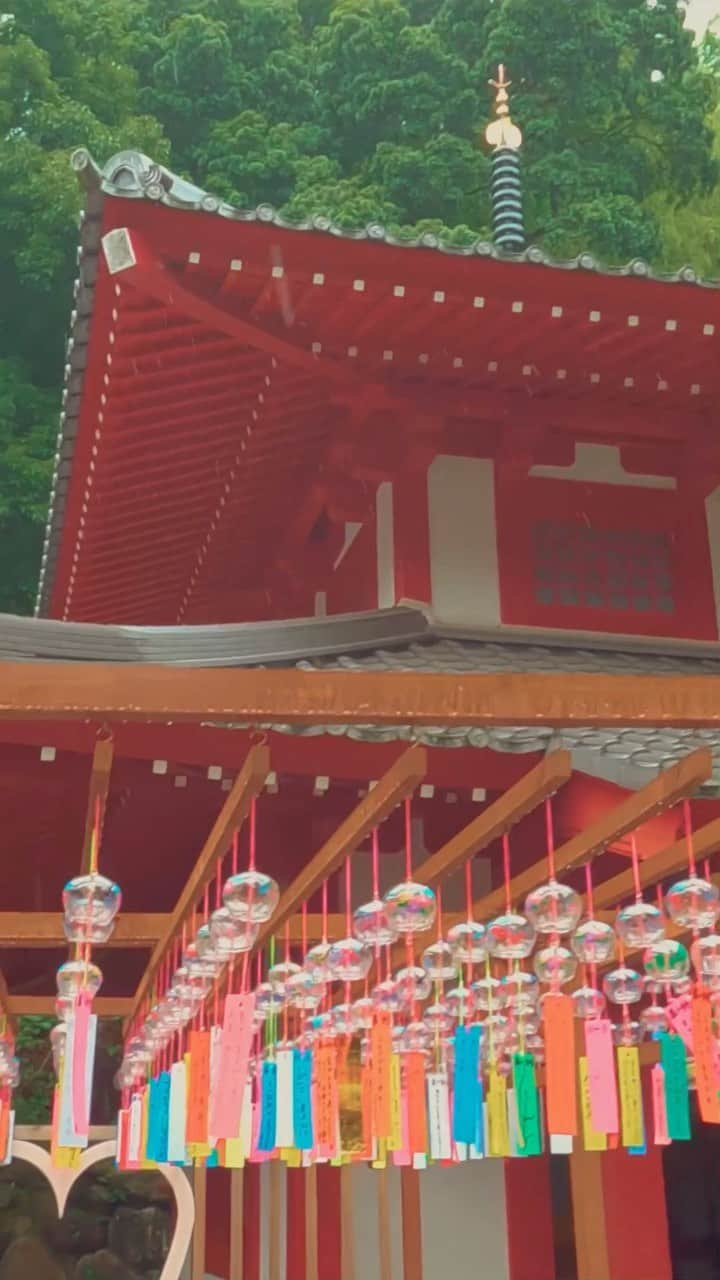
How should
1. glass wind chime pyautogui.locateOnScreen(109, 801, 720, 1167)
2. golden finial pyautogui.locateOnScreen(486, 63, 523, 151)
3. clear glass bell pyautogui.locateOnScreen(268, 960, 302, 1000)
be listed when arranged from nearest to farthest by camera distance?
glass wind chime pyautogui.locateOnScreen(109, 801, 720, 1167)
clear glass bell pyautogui.locateOnScreen(268, 960, 302, 1000)
golden finial pyautogui.locateOnScreen(486, 63, 523, 151)

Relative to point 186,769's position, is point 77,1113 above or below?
below

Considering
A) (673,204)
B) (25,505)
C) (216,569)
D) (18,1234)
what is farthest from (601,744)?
(673,204)

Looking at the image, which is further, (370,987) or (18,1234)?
(18,1234)

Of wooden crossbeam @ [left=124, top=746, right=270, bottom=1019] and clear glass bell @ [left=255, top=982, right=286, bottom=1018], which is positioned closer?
wooden crossbeam @ [left=124, top=746, right=270, bottom=1019]

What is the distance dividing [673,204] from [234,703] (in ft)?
71.4

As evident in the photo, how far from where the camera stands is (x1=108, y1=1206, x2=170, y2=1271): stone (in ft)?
24.6

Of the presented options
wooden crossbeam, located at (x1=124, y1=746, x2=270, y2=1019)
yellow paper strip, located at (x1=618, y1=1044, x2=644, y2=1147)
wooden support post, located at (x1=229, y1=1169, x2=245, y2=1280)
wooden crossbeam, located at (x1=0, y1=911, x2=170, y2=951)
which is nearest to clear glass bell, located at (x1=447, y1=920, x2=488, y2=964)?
yellow paper strip, located at (x1=618, y1=1044, x2=644, y2=1147)

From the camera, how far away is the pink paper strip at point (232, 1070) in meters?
3.50

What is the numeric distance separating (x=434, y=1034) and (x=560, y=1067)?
1.74 metres

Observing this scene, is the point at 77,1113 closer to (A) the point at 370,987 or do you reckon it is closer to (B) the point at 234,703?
(B) the point at 234,703

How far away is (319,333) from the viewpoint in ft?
23.2

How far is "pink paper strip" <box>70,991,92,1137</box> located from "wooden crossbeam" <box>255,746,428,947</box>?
784 mm

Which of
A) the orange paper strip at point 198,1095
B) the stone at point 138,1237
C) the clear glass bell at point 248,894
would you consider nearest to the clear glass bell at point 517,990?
the orange paper strip at point 198,1095

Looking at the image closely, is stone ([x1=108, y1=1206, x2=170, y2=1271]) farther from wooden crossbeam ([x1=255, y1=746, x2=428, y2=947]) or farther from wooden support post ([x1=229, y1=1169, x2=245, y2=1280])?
wooden crossbeam ([x1=255, y1=746, x2=428, y2=947])
